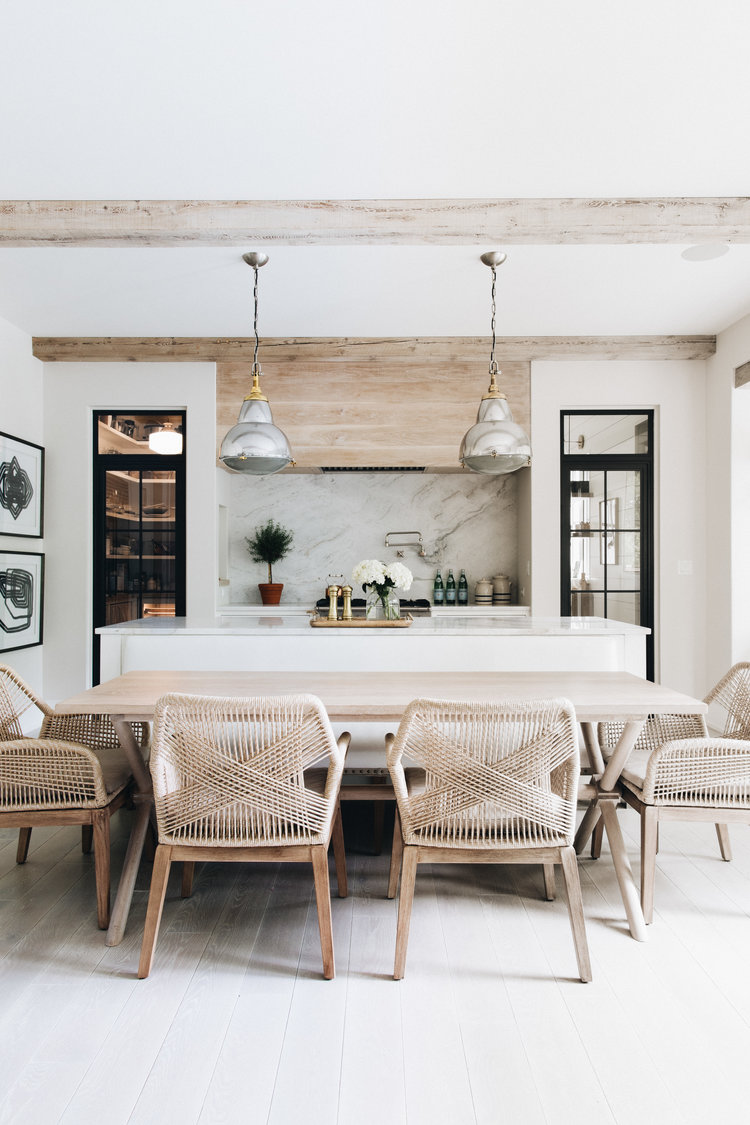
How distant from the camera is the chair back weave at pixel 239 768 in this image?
1968 mm

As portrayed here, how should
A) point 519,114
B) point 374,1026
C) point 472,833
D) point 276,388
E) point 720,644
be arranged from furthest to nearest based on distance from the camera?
1. point 276,388
2. point 720,644
3. point 519,114
4. point 472,833
5. point 374,1026

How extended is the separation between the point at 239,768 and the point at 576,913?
990 mm

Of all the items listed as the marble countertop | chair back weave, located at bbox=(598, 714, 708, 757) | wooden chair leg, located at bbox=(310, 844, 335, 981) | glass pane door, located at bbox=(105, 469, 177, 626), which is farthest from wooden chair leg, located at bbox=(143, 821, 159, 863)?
glass pane door, located at bbox=(105, 469, 177, 626)

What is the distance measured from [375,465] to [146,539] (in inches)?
69.6

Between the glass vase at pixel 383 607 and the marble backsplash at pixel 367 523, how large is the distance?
206 centimetres

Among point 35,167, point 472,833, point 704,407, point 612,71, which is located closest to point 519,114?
point 612,71

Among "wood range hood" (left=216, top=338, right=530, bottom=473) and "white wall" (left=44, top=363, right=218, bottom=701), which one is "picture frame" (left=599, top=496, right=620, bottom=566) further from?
"white wall" (left=44, top=363, right=218, bottom=701)

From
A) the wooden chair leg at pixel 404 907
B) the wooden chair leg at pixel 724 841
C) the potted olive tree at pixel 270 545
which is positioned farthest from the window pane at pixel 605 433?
the wooden chair leg at pixel 404 907

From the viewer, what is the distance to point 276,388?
522cm

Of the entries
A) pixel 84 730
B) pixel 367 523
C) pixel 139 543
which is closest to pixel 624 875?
pixel 84 730

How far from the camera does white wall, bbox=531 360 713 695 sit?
5.15 m

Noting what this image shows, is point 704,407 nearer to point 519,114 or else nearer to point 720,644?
point 720,644

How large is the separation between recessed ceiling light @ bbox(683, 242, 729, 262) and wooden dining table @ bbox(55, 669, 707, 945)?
2132 mm

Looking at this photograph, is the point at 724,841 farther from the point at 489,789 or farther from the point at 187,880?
the point at 187,880
